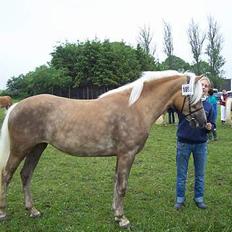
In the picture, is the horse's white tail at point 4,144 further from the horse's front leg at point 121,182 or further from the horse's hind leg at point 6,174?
the horse's front leg at point 121,182

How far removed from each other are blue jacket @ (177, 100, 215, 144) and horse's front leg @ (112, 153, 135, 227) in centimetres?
111

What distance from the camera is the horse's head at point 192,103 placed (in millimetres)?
5496

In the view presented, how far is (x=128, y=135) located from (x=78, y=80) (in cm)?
3441

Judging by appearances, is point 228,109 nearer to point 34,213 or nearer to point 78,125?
point 78,125

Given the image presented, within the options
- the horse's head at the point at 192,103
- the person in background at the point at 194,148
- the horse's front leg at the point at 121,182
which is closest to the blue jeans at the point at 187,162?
the person in background at the point at 194,148

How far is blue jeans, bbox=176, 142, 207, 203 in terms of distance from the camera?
618 cm

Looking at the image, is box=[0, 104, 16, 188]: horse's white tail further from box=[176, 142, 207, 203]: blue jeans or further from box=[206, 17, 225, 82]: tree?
box=[206, 17, 225, 82]: tree

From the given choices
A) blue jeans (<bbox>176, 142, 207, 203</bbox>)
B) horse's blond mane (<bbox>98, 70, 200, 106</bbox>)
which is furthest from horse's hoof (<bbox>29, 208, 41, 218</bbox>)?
blue jeans (<bbox>176, 142, 207, 203</bbox>)

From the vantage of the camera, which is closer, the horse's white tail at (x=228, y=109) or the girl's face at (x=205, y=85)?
the girl's face at (x=205, y=85)

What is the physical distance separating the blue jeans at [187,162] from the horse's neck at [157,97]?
0.92 m

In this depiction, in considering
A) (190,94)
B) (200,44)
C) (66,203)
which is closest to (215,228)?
(190,94)

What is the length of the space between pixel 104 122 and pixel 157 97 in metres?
0.89

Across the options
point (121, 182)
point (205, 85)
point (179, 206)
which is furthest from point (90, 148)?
point (205, 85)

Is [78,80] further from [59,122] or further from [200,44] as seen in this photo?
[59,122]
